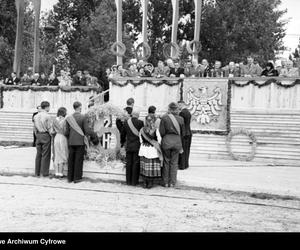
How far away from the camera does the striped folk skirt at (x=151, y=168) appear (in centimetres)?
943

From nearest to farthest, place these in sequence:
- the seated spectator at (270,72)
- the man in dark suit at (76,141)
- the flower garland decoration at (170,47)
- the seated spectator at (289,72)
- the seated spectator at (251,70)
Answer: the man in dark suit at (76,141)
the seated spectator at (289,72)
the seated spectator at (270,72)
the seated spectator at (251,70)
the flower garland decoration at (170,47)

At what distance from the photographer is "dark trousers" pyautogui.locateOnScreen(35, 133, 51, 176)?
1073cm

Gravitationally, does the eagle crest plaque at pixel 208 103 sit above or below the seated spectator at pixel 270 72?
below

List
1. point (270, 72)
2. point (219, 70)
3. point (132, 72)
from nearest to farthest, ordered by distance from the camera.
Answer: point (270, 72), point (219, 70), point (132, 72)

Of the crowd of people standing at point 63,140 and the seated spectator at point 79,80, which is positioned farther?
the seated spectator at point 79,80

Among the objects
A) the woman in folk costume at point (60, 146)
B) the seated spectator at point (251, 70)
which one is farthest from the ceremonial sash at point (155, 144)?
the seated spectator at point (251, 70)

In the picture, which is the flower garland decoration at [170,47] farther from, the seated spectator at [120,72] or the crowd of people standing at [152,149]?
the crowd of people standing at [152,149]

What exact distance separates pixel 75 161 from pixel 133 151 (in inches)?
54.6

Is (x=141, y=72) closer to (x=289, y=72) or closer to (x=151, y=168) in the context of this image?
Result: (x=289, y=72)

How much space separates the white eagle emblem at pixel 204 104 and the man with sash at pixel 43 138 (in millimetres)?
5655

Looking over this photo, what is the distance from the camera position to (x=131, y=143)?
32.0 feet

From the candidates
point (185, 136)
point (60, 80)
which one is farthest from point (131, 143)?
A: point (60, 80)

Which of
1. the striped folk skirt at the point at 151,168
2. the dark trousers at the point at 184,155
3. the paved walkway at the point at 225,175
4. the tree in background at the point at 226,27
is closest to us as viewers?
the paved walkway at the point at 225,175

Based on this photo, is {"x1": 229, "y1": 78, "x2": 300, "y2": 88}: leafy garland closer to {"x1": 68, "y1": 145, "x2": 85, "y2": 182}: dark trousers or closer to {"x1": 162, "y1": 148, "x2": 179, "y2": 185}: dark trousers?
{"x1": 162, "y1": 148, "x2": 179, "y2": 185}: dark trousers
